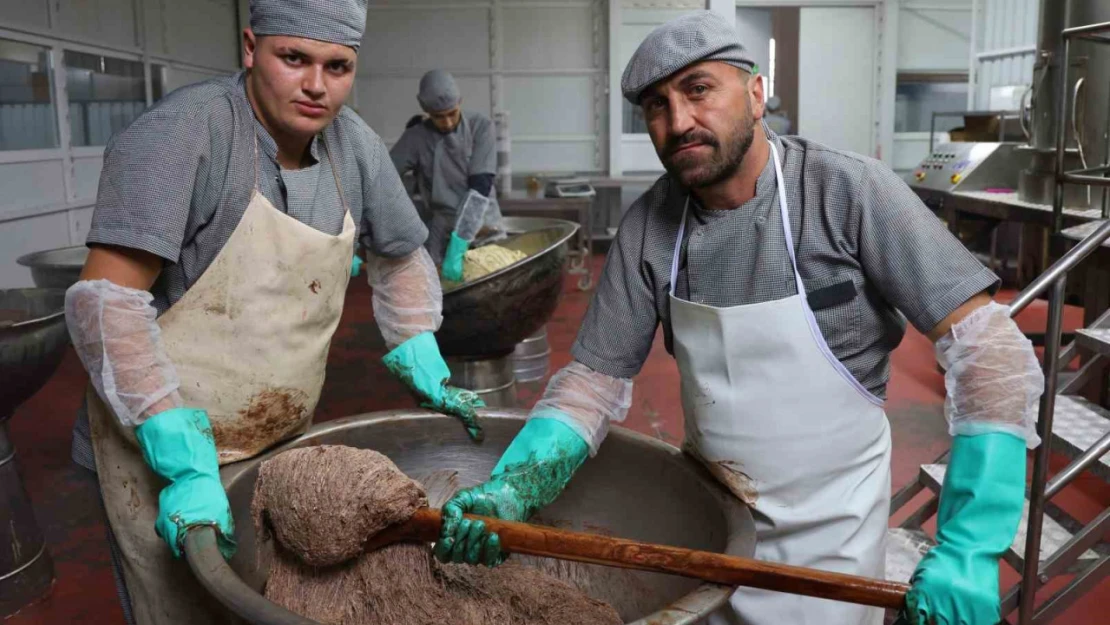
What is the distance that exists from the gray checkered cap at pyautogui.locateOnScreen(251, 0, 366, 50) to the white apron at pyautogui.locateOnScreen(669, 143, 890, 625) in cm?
71

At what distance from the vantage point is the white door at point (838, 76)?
10.7m

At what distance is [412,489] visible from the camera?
1521 millimetres

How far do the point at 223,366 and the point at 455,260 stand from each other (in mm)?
3331

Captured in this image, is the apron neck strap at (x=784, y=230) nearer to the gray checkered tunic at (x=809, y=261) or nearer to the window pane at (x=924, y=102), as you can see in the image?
the gray checkered tunic at (x=809, y=261)

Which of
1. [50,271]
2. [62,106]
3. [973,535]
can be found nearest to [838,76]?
[62,106]

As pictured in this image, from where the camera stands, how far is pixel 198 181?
1.64 meters

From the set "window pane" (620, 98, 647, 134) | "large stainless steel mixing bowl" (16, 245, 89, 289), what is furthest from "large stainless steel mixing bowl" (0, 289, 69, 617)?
"window pane" (620, 98, 647, 134)

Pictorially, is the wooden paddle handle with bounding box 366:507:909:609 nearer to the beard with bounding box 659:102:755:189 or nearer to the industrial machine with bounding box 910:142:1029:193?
the beard with bounding box 659:102:755:189

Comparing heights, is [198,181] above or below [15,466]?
above

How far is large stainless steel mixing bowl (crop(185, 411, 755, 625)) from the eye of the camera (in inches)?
60.4

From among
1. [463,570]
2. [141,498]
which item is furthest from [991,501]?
[141,498]

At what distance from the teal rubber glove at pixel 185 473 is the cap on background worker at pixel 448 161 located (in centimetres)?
383

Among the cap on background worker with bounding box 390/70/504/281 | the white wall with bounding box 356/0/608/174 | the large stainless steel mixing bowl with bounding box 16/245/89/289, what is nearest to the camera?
the large stainless steel mixing bowl with bounding box 16/245/89/289

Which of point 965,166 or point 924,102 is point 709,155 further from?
point 924,102
